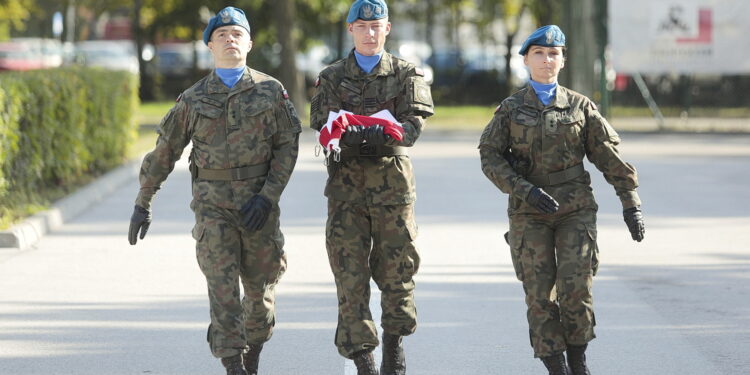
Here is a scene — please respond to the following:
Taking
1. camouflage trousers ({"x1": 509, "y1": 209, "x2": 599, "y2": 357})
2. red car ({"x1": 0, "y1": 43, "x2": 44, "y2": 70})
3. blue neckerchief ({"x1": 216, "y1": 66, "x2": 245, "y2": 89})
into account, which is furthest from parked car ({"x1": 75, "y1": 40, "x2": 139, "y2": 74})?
camouflage trousers ({"x1": 509, "y1": 209, "x2": 599, "y2": 357})

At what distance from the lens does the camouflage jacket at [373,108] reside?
5.96 metres

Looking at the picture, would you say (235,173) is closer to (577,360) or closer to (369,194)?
(369,194)

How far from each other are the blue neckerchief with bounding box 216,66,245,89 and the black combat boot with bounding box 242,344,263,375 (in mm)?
1232

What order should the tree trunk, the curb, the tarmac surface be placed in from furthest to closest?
the tree trunk < the curb < the tarmac surface

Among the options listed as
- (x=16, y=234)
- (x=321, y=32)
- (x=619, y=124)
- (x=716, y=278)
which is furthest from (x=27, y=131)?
(x=321, y=32)

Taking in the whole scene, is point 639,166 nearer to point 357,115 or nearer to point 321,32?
point 357,115

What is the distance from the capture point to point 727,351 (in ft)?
22.9

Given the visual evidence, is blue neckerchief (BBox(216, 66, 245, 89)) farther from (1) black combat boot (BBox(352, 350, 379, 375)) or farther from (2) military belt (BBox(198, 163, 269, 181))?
(1) black combat boot (BBox(352, 350, 379, 375))

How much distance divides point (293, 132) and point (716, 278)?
14.9ft

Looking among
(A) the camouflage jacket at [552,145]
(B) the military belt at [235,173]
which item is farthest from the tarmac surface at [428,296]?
(B) the military belt at [235,173]

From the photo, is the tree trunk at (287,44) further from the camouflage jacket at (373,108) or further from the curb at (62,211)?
the camouflage jacket at (373,108)

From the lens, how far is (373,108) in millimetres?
6000

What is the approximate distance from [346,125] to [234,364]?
1.20 meters

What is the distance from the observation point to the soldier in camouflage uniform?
5.90m
